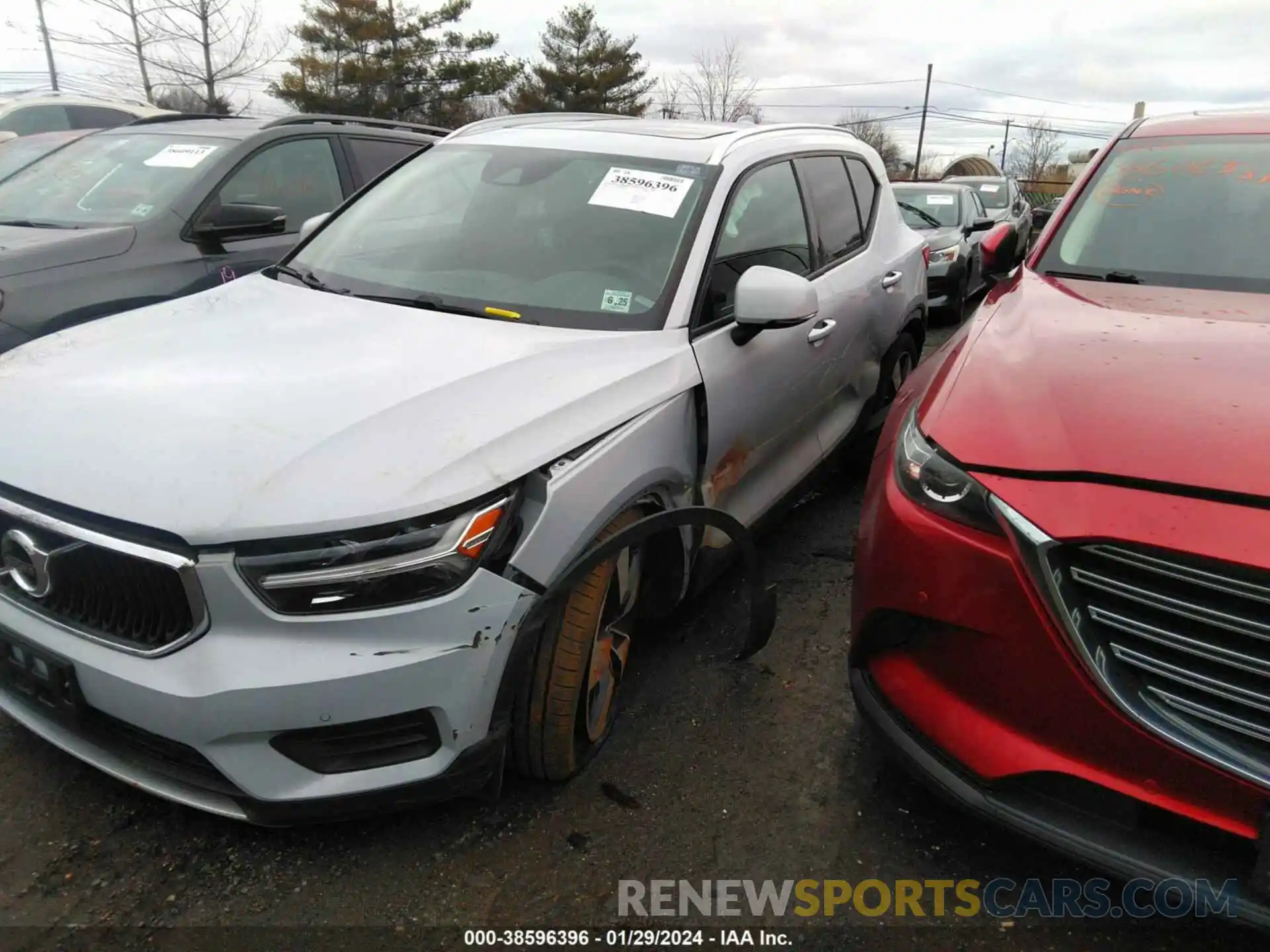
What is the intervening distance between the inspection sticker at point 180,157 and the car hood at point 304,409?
7.45 ft

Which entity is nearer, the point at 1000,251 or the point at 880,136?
the point at 1000,251

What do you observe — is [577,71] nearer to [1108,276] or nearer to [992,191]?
[992,191]

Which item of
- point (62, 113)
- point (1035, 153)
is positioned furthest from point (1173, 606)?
point (1035, 153)

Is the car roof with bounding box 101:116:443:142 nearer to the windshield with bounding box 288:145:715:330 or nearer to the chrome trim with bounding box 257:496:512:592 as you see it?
the windshield with bounding box 288:145:715:330

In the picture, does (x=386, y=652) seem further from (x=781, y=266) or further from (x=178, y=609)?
(x=781, y=266)

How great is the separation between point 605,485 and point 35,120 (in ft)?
37.6

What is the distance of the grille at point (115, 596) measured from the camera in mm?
1734

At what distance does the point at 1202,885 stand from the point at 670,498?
1462mm

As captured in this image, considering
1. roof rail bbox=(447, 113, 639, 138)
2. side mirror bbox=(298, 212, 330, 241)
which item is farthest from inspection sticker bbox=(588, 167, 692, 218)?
side mirror bbox=(298, 212, 330, 241)

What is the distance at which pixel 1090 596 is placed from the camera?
1629 mm

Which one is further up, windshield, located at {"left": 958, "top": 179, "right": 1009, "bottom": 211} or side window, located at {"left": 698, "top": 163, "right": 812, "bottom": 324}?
side window, located at {"left": 698, "top": 163, "right": 812, "bottom": 324}

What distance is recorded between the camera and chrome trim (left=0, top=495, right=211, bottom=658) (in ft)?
5.54

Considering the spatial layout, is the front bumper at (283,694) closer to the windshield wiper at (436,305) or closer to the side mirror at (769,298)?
the windshield wiper at (436,305)

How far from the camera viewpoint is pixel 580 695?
87.4 inches
